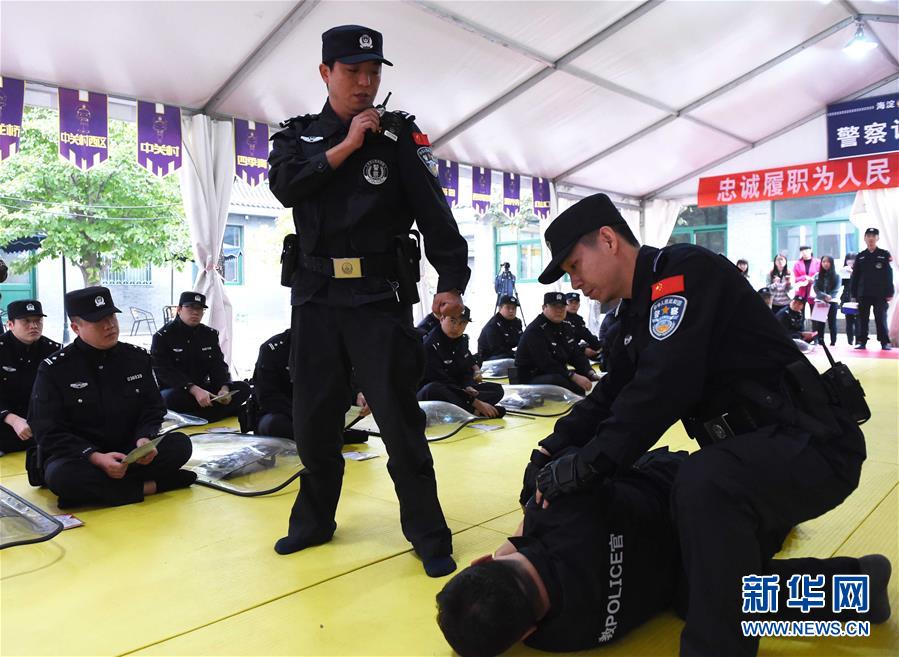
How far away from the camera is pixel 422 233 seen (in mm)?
2172

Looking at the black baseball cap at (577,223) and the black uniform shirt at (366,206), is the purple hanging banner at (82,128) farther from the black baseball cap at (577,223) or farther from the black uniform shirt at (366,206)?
the black baseball cap at (577,223)

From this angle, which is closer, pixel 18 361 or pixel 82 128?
pixel 18 361

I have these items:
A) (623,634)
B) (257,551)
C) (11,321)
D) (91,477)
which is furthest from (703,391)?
(11,321)

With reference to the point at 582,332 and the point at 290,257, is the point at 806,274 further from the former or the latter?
the point at 290,257

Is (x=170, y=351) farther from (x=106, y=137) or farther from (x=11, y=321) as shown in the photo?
(x=106, y=137)

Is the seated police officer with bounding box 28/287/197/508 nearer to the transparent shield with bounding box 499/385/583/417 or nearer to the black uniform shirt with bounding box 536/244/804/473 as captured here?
the black uniform shirt with bounding box 536/244/804/473

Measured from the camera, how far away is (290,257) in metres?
2.21

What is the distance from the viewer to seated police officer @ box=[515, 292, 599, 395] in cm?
606

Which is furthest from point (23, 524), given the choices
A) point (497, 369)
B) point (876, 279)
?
point (876, 279)

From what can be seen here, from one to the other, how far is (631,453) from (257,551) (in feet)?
4.70

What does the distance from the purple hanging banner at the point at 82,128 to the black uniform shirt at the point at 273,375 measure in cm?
273

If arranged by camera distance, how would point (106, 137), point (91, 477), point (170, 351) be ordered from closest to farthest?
point (91, 477)
point (170, 351)
point (106, 137)

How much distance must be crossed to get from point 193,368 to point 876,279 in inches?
377

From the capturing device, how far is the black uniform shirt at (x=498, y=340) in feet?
25.3
